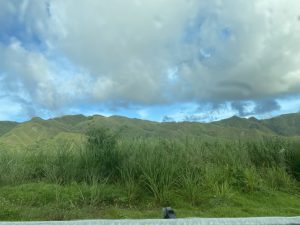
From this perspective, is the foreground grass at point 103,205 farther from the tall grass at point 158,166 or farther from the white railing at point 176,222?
the white railing at point 176,222

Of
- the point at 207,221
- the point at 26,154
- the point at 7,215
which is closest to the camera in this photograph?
the point at 207,221

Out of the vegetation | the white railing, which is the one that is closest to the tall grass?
the vegetation

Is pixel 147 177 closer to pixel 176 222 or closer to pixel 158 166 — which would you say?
pixel 158 166

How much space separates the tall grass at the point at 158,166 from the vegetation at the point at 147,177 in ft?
0.08

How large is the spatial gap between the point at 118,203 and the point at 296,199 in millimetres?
4675

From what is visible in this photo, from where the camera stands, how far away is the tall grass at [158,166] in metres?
10.4

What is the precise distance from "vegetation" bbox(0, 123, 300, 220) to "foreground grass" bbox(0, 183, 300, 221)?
0.06 feet

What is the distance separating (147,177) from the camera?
10.3 meters

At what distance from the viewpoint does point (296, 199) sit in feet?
37.7

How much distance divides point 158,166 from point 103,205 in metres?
1.67

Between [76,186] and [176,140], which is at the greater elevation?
[176,140]

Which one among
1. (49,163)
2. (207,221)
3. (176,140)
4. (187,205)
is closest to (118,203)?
(187,205)

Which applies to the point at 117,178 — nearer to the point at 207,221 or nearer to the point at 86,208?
the point at 86,208

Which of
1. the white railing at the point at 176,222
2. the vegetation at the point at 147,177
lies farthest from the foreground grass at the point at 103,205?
the white railing at the point at 176,222
